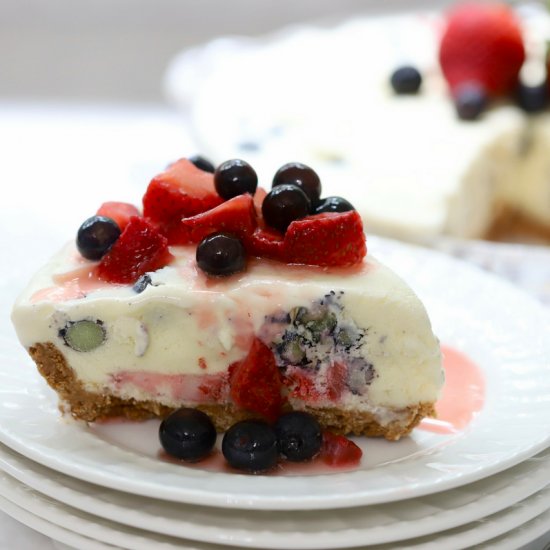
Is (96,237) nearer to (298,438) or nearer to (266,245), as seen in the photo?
(266,245)

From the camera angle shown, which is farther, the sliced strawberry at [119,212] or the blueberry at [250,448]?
the sliced strawberry at [119,212]

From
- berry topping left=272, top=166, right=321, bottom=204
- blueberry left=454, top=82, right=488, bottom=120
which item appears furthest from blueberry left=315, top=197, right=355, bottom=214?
blueberry left=454, top=82, right=488, bottom=120

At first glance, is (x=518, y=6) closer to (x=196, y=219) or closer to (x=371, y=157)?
(x=371, y=157)

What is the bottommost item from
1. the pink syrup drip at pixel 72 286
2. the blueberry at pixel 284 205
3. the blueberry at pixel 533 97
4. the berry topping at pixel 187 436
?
the berry topping at pixel 187 436

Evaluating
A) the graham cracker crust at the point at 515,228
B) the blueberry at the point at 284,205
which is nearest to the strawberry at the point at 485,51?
the graham cracker crust at the point at 515,228

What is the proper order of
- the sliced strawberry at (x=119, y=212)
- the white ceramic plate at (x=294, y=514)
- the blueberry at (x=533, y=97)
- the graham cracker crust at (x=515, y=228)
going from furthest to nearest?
the graham cracker crust at (x=515, y=228)
the blueberry at (x=533, y=97)
the sliced strawberry at (x=119, y=212)
the white ceramic plate at (x=294, y=514)

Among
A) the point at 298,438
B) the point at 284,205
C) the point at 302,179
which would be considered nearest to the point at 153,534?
the point at 298,438

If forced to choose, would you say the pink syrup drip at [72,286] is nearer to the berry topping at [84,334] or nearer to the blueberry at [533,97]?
the berry topping at [84,334]
